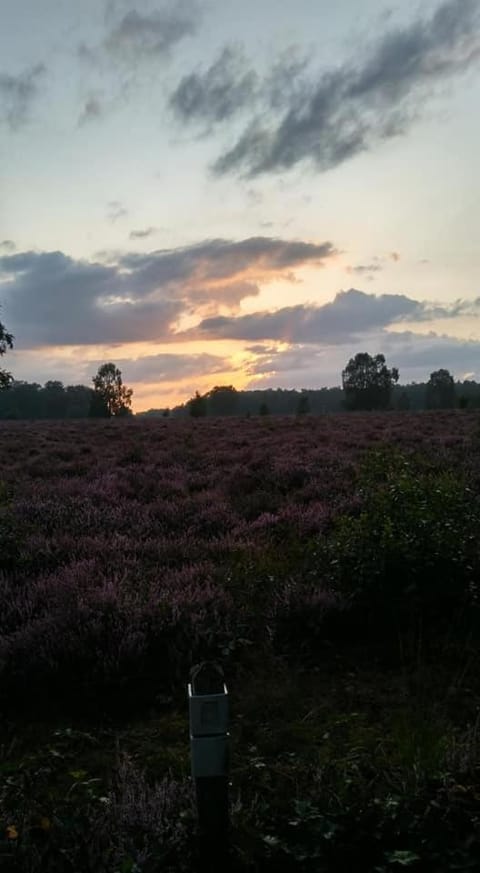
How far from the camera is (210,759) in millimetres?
2738

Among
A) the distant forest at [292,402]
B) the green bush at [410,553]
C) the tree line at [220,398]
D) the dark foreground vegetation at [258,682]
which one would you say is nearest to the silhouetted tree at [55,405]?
the tree line at [220,398]

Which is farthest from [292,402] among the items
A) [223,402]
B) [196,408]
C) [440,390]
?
[196,408]

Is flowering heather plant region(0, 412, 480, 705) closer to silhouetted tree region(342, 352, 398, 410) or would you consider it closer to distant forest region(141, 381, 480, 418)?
distant forest region(141, 381, 480, 418)

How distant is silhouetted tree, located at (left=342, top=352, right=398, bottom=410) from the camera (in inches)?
3949

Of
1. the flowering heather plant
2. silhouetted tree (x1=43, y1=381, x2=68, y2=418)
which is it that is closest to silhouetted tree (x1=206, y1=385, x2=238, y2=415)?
silhouetted tree (x1=43, y1=381, x2=68, y2=418)

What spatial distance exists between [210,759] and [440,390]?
4729 inches

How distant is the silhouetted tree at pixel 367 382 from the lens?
3949 inches

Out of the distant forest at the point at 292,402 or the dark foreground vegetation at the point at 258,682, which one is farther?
the distant forest at the point at 292,402

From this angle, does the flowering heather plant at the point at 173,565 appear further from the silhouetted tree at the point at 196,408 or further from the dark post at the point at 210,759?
the silhouetted tree at the point at 196,408

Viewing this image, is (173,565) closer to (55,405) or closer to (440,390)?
(440,390)

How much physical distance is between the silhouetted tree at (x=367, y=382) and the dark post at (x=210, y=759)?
97.8 m

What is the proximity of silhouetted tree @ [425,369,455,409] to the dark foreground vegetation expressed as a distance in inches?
4146

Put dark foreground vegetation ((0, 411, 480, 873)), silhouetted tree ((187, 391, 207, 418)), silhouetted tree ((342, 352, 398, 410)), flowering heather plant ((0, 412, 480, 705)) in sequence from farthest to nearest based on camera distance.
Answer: silhouetted tree ((342, 352, 398, 410)), silhouetted tree ((187, 391, 207, 418)), flowering heather plant ((0, 412, 480, 705)), dark foreground vegetation ((0, 411, 480, 873))

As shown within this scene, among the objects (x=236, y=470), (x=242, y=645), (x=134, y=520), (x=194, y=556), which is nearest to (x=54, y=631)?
(x=242, y=645)
